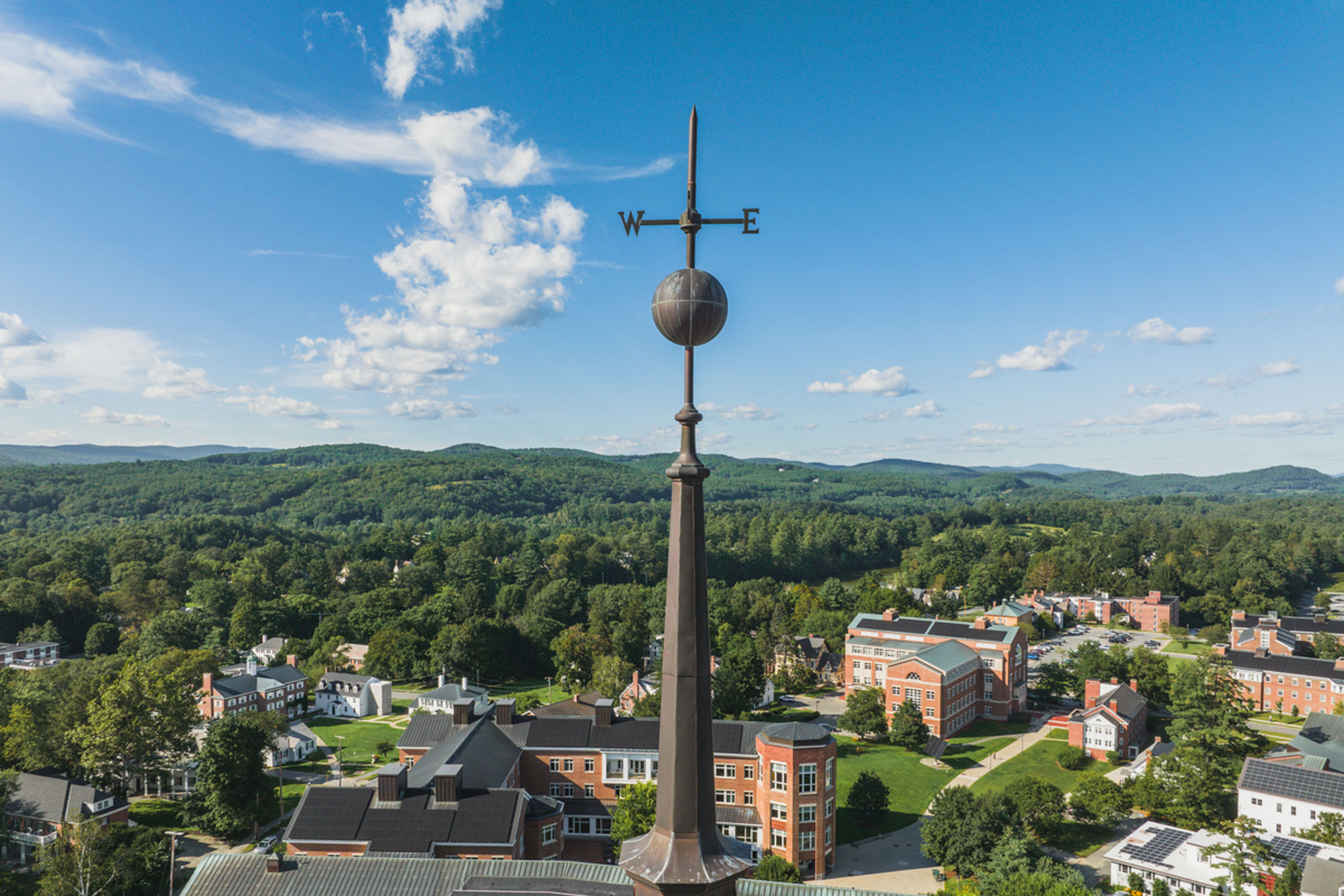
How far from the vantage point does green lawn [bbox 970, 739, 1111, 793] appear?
146 ft

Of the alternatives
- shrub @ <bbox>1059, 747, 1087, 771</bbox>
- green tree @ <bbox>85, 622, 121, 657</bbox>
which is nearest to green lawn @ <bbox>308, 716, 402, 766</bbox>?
green tree @ <bbox>85, 622, 121, 657</bbox>

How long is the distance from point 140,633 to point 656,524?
9117cm

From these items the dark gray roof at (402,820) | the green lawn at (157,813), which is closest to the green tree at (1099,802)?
the dark gray roof at (402,820)

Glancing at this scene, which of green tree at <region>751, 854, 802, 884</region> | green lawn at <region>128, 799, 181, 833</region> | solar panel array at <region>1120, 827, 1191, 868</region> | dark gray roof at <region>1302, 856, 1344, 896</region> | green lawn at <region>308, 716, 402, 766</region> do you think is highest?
dark gray roof at <region>1302, 856, 1344, 896</region>

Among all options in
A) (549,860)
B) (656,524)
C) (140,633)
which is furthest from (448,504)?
(549,860)

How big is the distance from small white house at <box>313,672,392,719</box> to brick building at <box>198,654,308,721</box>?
161 cm

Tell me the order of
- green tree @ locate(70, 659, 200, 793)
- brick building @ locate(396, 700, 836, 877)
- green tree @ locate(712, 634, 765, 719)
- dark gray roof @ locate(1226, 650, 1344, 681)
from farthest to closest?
dark gray roof @ locate(1226, 650, 1344, 681)
green tree @ locate(712, 634, 765, 719)
green tree @ locate(70, 659, 200, 793)
brick building @ locate(396, 700, 836, 877)

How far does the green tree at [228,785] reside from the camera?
3634 centimetres

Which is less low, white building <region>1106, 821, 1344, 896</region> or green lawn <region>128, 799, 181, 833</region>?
white building <region>1106, 821, 1344, 896</region>

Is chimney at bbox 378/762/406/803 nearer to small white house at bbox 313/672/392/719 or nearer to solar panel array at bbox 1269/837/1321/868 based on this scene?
small white house at bbox 313/672/392/719

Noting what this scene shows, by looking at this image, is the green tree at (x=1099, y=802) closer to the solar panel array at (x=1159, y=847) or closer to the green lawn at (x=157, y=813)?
the solar panel array at (x=1159, y=847)

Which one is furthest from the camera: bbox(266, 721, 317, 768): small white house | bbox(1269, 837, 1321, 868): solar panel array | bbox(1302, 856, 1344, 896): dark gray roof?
bbox(266, 721, 317, 768): small white house

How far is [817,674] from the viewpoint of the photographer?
68.9 meters

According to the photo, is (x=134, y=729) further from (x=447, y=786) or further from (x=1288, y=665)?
(x=1288, y=665)
